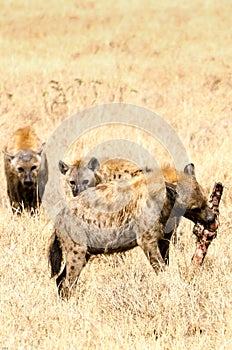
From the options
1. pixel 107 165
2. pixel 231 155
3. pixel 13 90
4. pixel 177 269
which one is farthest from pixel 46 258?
pixel 13 90

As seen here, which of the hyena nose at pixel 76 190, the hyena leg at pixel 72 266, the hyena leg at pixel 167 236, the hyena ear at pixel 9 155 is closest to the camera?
the hyena leg at pixel 72 266

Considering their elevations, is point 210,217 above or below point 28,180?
above

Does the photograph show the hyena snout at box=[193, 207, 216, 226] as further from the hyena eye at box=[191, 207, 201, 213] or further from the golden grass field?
the golden grass field

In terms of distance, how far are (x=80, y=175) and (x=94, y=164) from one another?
226mm

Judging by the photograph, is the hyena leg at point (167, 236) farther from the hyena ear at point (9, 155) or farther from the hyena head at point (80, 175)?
the hyena ear at point (9, 155)

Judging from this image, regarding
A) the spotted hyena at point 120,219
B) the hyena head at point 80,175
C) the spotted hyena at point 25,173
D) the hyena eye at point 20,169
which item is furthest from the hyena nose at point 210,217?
the hyena eye at point 20,169

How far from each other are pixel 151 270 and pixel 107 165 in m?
3.01

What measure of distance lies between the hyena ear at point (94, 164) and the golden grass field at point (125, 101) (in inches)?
47.3

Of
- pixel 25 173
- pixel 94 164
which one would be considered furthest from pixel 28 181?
pixel 94 164

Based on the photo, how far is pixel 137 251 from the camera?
23.5 ft

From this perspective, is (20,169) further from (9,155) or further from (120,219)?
(120,219)

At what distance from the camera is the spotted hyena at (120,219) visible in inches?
242

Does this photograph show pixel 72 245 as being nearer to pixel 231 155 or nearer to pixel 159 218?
pixel 159 218

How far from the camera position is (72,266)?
6.07 metres
